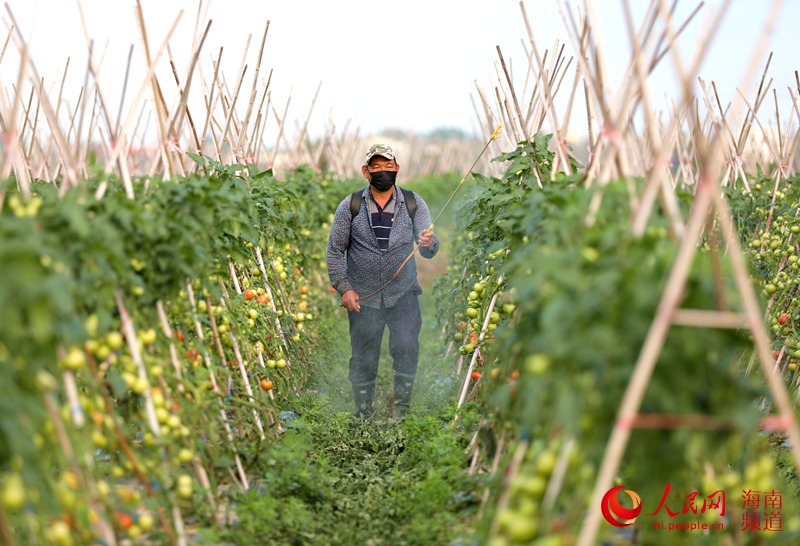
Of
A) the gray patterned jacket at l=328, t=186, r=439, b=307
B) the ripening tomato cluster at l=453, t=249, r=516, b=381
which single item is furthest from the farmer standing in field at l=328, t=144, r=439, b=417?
the ripening tomato cluster at l=453, t=249, r=516, b=381

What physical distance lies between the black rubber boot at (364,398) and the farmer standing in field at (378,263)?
0.02 m

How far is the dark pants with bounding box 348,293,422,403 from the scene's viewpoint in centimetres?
500

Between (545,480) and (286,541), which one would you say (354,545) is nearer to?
(286,541)

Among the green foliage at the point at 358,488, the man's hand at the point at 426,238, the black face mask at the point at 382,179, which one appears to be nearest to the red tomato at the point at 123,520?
the green foliage at the point at 358,488

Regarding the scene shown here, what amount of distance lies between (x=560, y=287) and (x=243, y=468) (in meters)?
2.15

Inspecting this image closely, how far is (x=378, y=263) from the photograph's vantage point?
4938 millimetres

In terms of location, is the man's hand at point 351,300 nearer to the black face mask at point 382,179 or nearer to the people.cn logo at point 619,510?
the black face mask at point 382,179

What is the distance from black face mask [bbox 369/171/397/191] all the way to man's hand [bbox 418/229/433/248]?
16.2 inches

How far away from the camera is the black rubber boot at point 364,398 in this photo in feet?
16.7

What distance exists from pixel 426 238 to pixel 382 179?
1.61 feet

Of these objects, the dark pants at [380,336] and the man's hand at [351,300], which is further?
the dark pants at [380,336]

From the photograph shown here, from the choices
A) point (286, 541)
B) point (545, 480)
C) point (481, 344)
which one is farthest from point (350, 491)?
point (545, 480)

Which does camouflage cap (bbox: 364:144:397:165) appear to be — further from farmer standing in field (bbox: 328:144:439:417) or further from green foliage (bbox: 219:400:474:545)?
green foliage (bbox: 219:400:474:545)

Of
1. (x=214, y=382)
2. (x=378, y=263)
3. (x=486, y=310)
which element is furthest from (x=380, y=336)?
(x=214, y=382)
